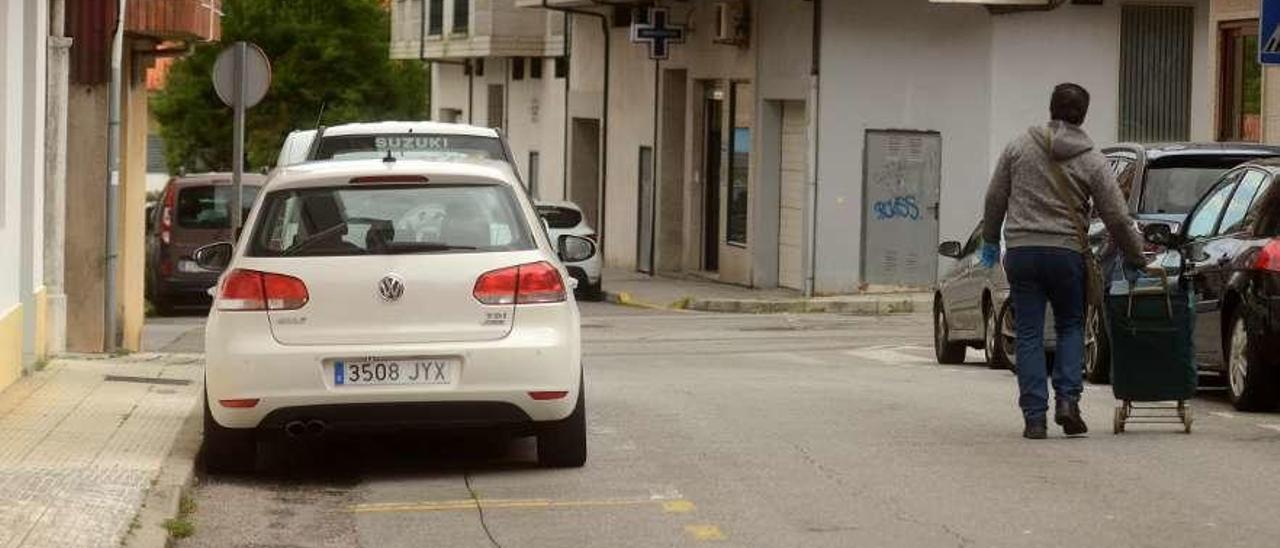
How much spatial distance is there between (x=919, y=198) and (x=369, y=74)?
37010mm

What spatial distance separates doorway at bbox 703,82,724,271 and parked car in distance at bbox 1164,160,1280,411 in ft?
74.6

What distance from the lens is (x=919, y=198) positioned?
111ft

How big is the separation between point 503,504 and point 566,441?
1017 mm

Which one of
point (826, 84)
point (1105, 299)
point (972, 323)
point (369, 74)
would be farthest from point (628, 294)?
point (369, 74)

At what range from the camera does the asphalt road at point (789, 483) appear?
962cm

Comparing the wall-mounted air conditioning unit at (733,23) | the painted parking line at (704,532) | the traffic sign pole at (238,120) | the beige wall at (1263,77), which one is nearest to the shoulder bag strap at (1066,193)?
the painted parking line at (704,532)

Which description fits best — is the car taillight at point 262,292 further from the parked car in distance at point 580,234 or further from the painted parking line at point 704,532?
the parked car in distance at point 580,234

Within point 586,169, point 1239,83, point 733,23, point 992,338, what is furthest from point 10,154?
point 586,169

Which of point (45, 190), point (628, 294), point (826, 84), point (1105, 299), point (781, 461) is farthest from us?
point (628, 294)

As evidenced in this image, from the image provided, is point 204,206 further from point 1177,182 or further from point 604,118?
point 1177,182

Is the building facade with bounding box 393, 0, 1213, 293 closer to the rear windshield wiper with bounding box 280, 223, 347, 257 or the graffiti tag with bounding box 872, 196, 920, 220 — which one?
the graffiti tag with bounding box 872, 196, 920, 220

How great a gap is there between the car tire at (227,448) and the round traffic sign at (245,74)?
868cm

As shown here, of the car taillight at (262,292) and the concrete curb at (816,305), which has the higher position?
the car taillight at (262,292)

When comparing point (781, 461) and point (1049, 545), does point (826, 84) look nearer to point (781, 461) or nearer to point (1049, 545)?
point (781, 461)
